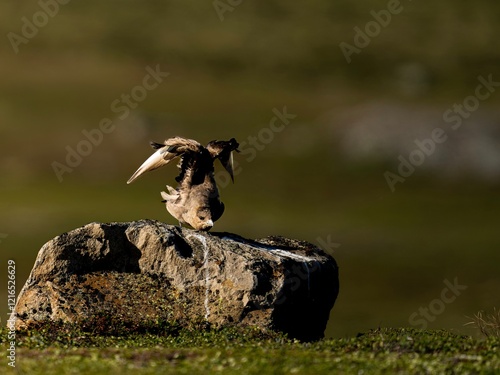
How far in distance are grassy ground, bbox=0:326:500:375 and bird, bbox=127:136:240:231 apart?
355 cm

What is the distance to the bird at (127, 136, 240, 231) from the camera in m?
27.5

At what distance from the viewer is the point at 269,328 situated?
25828 mm

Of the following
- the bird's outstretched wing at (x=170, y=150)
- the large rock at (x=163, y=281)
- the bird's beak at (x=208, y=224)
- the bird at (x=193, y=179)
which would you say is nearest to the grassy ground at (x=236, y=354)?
the large rock at (x=163, y=281)

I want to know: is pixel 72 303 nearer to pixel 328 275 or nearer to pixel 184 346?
pixel 184 346

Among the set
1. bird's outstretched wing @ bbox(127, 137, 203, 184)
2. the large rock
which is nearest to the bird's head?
the large rock

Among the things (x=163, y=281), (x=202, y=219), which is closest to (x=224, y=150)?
(x=202, y=219)

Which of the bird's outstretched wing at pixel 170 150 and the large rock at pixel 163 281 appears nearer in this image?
the large rock at pixel 163 281

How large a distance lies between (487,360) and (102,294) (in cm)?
1027

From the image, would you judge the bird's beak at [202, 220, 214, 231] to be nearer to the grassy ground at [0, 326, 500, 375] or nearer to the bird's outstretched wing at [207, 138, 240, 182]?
the bird's outstretched wing at [207, 138, 240, 182]

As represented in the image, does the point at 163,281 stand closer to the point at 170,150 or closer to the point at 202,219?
the point at 202,219

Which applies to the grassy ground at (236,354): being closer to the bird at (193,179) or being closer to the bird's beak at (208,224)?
the bird's beak at (208,224)

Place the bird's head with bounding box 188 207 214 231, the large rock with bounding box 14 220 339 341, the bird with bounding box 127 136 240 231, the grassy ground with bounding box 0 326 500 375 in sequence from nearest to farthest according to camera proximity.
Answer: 1. the grassy ground with bounding box 0 326 500 375
2. the large rock with bounding box 14 220 339 341
3. the bird's head with bounding box 188 207 214 231
4. the bird with bounding box 127 136 240 231

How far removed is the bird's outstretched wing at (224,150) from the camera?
28.2 metres

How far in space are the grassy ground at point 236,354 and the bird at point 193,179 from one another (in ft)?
11.6
